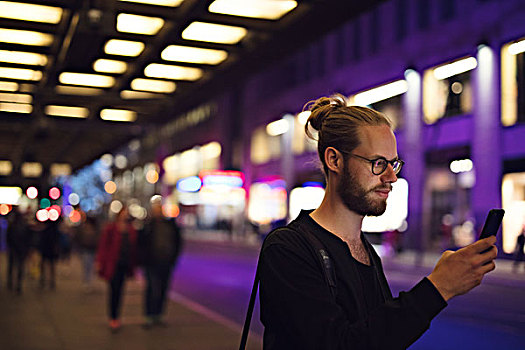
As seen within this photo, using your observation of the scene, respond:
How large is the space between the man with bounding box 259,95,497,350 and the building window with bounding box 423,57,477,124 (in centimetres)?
1075

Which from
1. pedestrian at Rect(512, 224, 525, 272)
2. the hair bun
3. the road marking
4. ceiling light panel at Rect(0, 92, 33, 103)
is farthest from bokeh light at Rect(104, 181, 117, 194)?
the hair bun

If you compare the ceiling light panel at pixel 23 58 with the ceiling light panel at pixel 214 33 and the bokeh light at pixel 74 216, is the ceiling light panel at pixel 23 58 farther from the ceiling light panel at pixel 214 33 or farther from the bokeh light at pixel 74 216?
the bokeh light at pixel 74 216

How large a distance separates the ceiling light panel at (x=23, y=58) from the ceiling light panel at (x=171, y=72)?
→ 1.12 metres

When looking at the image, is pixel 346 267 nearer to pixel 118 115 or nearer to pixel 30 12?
pixel 30 12

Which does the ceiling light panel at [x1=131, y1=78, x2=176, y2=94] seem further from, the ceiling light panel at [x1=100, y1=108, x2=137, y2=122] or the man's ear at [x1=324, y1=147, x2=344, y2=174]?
the man's ear at [x1=324, y1=147, x2=344, y2=174]

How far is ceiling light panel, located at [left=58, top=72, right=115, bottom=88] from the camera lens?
26.0 feet

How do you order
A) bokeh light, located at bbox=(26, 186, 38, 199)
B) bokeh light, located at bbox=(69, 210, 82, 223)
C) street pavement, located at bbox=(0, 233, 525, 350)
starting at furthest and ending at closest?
1. bokeh light, located at bbox=(69, 210, 82, 223)
2. bokeh light, located at bbox=(26, 186, 38, 199)
3. street pavement, located at bbox=(0, 233, 525, 350)

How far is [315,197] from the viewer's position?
37.9 metres

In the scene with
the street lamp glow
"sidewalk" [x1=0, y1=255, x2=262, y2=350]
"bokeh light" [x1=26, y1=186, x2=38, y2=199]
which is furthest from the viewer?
the street lamp glow

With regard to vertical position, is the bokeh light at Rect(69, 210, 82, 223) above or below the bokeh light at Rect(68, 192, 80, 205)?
below

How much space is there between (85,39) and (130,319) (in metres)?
5.61

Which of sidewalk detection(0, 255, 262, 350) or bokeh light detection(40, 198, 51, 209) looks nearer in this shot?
sidewalk detection(0, 255, 262, 350)

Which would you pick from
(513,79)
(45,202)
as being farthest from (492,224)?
(45,202)

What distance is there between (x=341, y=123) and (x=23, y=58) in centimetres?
613
